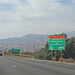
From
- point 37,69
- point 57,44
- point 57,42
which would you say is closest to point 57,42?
point 57,42

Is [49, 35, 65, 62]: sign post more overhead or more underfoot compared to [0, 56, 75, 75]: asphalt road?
more overhead

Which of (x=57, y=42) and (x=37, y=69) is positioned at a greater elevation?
(x=57, y=42)

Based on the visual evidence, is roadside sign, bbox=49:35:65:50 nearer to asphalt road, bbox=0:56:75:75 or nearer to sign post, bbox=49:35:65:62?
sign post, bbox=49:35:65:62

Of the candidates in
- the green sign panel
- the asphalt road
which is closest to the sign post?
the green sign panel

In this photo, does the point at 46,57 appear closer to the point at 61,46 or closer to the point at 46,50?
the point at 46,50

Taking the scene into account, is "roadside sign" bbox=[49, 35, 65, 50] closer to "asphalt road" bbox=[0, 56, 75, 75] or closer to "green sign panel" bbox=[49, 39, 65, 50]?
"green sign panel" bbox=[49, 39, 65, 50]

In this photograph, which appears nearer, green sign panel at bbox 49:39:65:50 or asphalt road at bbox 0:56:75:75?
asphalt road at bbox 0:56:75:75

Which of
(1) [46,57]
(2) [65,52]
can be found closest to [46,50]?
(1) [46,57]

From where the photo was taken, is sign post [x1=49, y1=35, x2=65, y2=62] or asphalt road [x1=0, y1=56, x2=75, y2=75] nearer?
asphalt road [x1=0, y1=56, x2=75, y2=75]

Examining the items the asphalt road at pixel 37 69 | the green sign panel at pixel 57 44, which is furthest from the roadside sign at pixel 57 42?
the asphalt road at pixel 37 69

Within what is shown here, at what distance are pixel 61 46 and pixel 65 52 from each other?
29.1ft

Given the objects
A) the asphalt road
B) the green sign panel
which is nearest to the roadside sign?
the green sign panel

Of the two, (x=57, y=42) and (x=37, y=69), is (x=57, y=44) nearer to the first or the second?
(x=57, y=42)

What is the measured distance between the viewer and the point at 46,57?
148 ft
